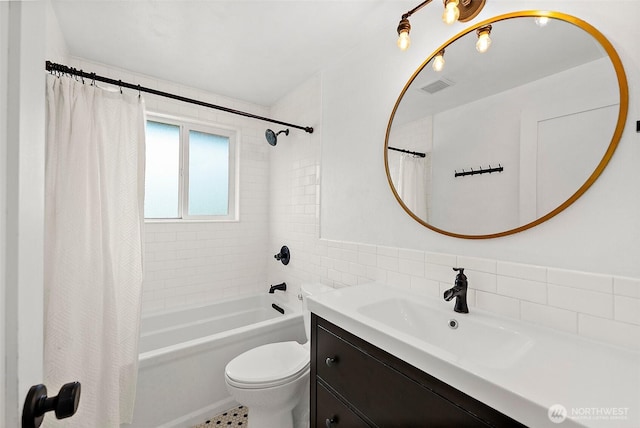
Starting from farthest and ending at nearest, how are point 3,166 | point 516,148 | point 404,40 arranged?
point 404,40
point 516,148
point 3,166

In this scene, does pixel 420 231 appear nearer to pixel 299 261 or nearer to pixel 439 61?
pixel 439 61

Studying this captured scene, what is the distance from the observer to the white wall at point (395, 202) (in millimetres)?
847

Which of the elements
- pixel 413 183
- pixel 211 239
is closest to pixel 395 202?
pixel 413 183

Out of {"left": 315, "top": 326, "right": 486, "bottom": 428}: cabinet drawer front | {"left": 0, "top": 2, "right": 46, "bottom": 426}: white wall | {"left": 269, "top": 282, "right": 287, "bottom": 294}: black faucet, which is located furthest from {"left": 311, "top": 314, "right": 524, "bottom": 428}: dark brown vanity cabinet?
{"left": 269, "top": 282, "right": 287, "bottom": 294}: black faucet

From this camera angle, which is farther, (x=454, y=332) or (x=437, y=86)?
(x=437, y=86)

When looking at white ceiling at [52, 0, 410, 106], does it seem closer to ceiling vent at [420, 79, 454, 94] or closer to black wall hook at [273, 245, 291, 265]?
ceiling vent at [420, 79, 454, 94]

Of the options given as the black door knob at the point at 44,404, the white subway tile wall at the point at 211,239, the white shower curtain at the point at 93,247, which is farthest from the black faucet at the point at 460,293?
the white subway tile wall at the point at 211,239

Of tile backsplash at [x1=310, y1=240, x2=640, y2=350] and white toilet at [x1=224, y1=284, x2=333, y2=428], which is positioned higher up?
tile backsplash at [x1=310, y1=240, x2=640, y2=350]

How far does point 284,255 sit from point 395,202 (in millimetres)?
1358

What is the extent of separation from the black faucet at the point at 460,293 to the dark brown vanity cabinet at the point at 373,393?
0.39 meters

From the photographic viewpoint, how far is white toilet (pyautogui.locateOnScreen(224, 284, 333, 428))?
4.53 ft

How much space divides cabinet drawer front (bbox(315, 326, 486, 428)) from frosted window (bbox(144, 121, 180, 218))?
79.4 inches

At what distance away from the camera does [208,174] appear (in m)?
2.74

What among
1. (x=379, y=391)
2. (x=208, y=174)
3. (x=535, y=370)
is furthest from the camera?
(x=208, y=174)
